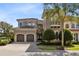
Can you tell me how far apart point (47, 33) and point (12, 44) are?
2.75ft

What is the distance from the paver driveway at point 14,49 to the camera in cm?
752

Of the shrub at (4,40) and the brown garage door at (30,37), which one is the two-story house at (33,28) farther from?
the shrub at (4,40)

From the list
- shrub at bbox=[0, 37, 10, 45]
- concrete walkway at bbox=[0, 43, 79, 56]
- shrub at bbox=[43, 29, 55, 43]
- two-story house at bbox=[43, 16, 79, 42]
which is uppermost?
two-story house at bbox=[43, 16, 79, 42]

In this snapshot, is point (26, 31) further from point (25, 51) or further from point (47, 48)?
point (47, 48)

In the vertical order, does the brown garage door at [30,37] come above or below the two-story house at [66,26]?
below

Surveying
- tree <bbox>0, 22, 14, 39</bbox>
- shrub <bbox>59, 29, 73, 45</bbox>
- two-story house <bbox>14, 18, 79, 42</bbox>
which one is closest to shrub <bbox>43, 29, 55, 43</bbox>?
two-story house <bbox>14, 18, 79, 42</bbox>

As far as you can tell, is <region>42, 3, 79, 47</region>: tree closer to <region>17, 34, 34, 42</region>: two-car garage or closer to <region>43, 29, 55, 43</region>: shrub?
<region>43, 29, 55, 43</region>: shrub

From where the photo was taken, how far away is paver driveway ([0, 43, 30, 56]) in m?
7.52

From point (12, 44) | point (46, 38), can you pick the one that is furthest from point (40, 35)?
point (12, 44)

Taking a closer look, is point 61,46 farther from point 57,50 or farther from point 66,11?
point 66,11

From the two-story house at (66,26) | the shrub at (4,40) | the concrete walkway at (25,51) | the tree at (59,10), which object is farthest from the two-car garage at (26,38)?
the tree at (59,10)

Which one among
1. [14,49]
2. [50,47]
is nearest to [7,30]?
[14,49]

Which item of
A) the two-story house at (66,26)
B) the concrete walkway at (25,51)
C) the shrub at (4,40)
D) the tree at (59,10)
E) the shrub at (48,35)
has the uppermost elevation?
the tree at (59,10)

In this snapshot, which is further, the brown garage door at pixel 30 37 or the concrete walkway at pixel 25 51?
the brown garage door at pixel 30 37
